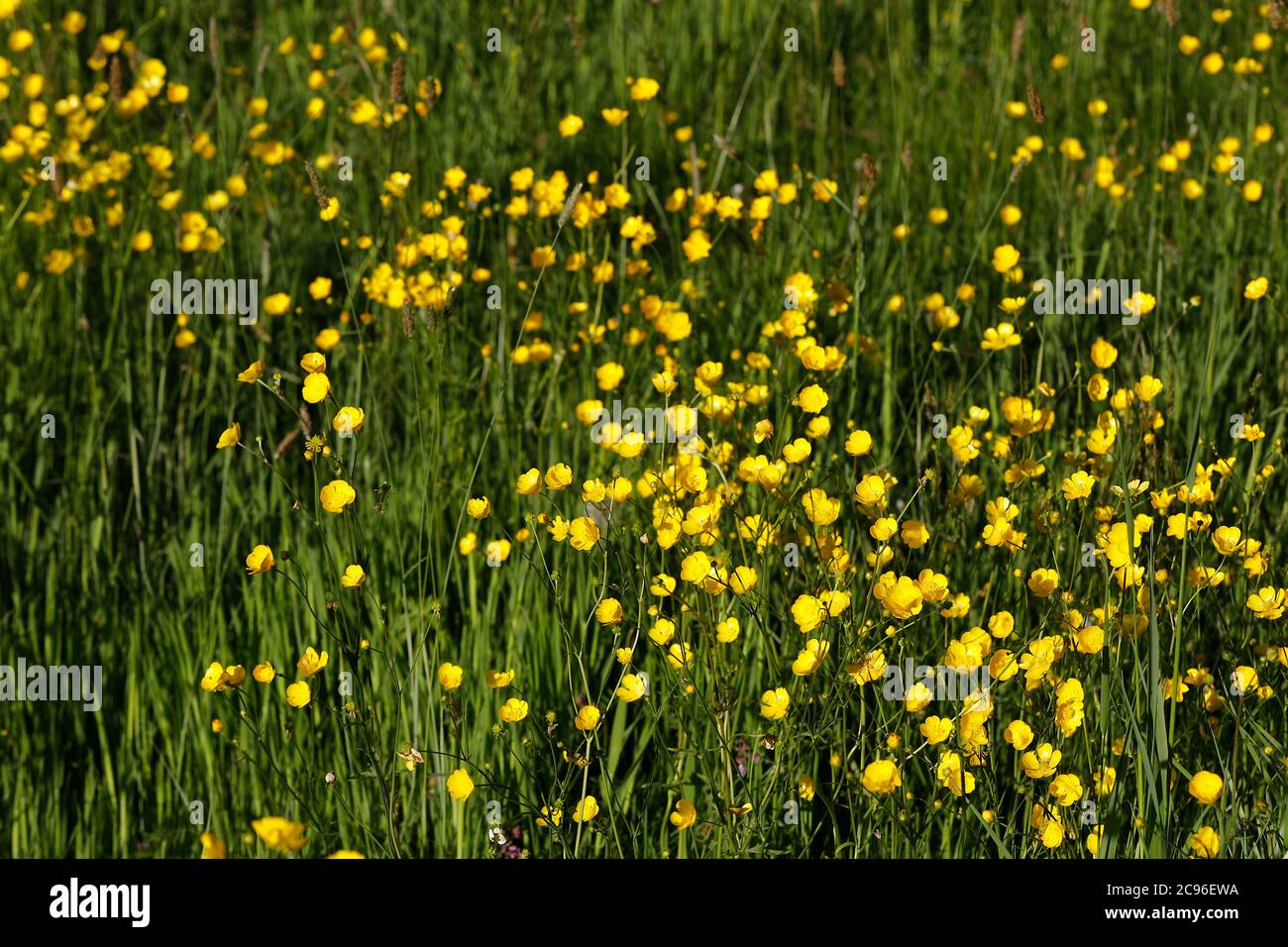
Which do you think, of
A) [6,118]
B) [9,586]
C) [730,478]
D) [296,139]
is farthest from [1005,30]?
[9,586]

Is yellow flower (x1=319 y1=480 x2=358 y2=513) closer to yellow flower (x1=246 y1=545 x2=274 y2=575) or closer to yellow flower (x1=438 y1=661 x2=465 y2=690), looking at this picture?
yellow flower (x1=246 y1=545 x2=274 y2=575)

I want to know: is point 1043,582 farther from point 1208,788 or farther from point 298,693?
point 298,693

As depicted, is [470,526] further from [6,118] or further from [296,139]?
[6,118]

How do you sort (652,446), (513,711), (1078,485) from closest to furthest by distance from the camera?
(513,711) < (1078,485) < (652,446)

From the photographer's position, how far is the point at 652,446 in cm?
266

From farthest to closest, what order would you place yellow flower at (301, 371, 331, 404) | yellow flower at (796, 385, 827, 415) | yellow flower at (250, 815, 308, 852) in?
yellow flower at (796, 385, 827, 415), yellow flower at (301, 371, 331, 404), yellow flower at (250, 815, 308, 852)

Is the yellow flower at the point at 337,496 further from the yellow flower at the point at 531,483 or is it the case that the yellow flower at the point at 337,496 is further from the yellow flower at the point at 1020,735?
the yellow flower at the point at 1020,735

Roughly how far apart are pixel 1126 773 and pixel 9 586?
7.28 feet

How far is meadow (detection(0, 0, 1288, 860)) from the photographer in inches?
78.5

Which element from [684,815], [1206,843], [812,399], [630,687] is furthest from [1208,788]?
[812,399]

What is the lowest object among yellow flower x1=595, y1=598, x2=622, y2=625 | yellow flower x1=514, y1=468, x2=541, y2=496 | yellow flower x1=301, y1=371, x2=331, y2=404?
yellow flower x1=595, y1=598, x2=622, y2=625

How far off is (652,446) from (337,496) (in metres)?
0.81

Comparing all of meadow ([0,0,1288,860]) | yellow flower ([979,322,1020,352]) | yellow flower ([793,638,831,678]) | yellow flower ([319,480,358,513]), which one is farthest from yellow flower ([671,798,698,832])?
yellow flower ([979,322,1020,352])

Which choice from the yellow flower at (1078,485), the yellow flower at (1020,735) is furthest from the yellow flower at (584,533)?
the yellow flower at (1078,485)
